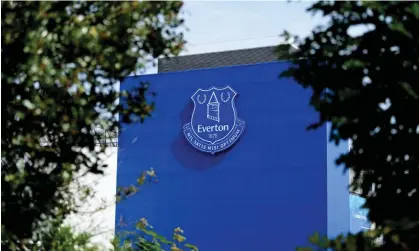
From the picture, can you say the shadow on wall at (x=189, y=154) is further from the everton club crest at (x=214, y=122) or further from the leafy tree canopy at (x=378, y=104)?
the leafy tree canopy at (x=378, y=104)

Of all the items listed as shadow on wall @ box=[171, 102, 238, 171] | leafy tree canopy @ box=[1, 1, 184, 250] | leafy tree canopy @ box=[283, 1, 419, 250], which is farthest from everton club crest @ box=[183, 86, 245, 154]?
leafy tree canopy @ box=[1, 1, 184, 250]

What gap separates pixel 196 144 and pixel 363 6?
30.4 meters

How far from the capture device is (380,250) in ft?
29.6

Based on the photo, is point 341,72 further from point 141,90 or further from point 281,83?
point 281,83

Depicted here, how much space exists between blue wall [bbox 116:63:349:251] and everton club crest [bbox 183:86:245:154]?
1.03ft

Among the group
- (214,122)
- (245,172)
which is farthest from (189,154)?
(245,172)

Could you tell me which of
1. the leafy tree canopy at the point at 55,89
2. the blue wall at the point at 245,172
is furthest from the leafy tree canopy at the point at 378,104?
the blue wall at the point at 245,172

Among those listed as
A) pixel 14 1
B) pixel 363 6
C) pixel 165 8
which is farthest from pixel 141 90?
pixel 363 6

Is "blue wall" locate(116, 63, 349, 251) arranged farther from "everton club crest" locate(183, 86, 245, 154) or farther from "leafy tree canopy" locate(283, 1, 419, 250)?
"leafy tree canopy" locate(283, 1, 419, 250)

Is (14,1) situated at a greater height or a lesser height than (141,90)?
greater

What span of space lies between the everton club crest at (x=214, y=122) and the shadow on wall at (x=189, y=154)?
0.23 metres

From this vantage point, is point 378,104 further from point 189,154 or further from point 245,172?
point 189,154

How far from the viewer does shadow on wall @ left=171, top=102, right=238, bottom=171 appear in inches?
1540

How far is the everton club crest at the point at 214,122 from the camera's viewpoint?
38781mm
